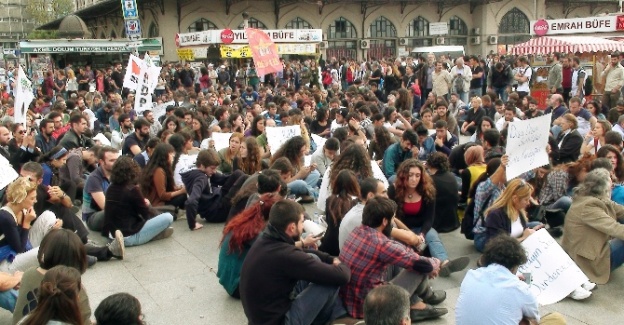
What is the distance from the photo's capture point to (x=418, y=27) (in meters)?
40.7

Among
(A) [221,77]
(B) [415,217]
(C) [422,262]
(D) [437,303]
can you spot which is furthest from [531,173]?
(A) [221,77]

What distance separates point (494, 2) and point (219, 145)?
3423cm

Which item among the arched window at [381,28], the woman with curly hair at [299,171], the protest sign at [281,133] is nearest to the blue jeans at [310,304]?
the woman with curly hair at [299,171]

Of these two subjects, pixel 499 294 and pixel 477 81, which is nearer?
pixel 499 294

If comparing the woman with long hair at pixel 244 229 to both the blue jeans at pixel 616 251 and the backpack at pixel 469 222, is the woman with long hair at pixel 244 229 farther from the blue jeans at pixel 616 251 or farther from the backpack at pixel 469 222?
the blue jeans at pixel 616 251

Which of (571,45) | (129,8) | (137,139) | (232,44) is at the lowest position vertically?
(137,139)

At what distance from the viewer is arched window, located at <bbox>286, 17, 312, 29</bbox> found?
37375mm

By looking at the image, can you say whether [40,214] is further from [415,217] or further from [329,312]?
[415,217]

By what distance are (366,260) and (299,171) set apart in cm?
411

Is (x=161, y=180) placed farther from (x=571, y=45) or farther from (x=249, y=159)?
(x=571, y=45)

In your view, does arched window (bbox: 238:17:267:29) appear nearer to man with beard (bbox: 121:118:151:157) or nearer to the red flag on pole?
the red flag on pole

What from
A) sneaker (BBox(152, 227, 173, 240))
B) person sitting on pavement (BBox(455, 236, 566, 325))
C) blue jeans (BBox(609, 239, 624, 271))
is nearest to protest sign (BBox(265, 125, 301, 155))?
sneaker (BBox(152, 227, 173, 240))

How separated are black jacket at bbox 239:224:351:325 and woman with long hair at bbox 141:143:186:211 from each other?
3.94 metres

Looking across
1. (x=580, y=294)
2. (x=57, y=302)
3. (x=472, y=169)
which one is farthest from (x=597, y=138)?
(x=57, y=302)
